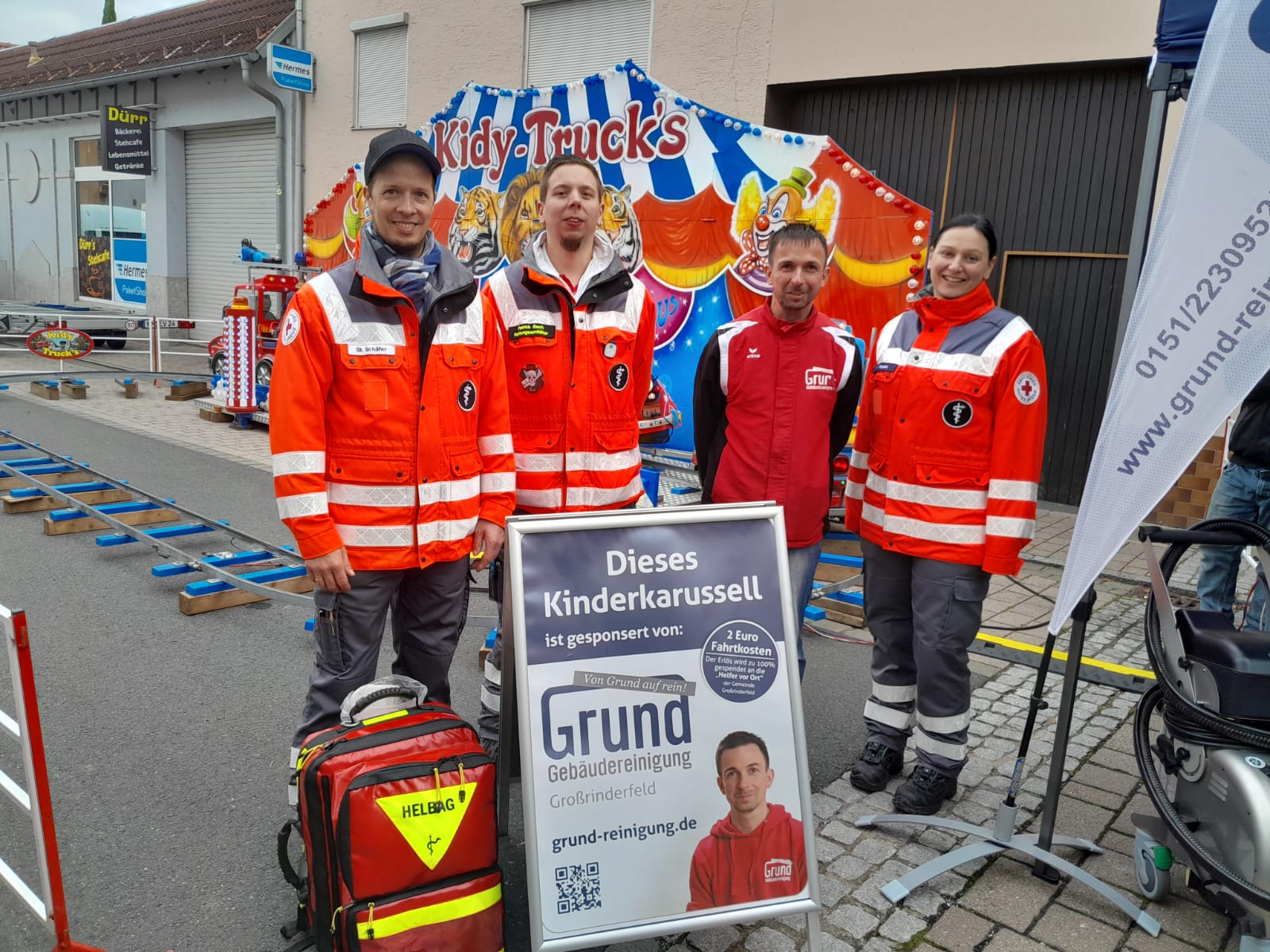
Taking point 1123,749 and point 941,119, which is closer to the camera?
point 1123,749

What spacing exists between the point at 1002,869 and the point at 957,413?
1.63 meters

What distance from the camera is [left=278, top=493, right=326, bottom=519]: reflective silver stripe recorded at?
2.87 meters

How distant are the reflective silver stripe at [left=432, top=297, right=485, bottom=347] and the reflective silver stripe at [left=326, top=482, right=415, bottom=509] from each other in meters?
0.50

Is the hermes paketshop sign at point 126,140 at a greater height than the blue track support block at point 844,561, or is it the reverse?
the hermes paketshop sign at point 126,140

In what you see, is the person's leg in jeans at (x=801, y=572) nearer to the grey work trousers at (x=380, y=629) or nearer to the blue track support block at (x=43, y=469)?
the grey work trousers at (x=380, y=629)

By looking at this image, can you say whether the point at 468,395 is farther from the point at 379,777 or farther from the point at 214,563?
the point at 214,563

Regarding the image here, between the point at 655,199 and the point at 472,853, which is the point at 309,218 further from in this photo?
the point at 472,853

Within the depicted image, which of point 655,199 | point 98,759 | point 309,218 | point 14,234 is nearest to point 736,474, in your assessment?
point 98,759

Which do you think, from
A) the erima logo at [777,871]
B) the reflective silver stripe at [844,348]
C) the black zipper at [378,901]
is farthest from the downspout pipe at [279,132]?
the erima logo at [777,871]

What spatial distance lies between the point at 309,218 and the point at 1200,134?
12.0 metres

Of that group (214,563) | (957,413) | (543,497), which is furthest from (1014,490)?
(214,563)

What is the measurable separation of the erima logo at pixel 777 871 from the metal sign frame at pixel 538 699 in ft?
0.18

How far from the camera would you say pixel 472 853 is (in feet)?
8.35

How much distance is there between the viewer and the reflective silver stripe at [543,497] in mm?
3537
